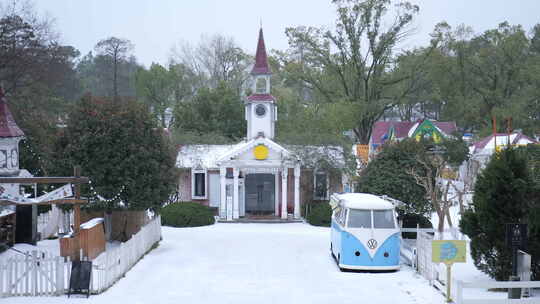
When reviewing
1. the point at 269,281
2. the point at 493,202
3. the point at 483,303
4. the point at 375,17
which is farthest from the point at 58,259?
the point at 375,17

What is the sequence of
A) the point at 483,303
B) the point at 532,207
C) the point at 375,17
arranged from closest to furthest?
the point at 483,303 → the point at 532,207 → the point at 375,17

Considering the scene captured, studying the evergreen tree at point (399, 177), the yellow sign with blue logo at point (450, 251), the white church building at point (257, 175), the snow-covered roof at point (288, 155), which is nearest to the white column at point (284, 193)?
the white church building at point (257, 175)

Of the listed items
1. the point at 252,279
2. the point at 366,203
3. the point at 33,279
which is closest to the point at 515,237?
the point at 366,203

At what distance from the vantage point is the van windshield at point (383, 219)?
63.0 feet

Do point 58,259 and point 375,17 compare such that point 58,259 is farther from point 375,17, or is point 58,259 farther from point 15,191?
point 375,17

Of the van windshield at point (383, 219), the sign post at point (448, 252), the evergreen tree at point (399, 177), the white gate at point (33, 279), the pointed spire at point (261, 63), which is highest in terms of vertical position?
the pointed spire at point (261, 63)

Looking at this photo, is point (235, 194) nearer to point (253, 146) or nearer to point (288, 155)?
point (253, 146)

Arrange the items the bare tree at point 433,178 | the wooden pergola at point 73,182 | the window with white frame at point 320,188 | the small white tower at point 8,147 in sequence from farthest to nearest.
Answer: the window with white frame at point 320,188
the bare tree at point 433,178
the small white tower at point 8,147
the wooden pergola at point 73,182

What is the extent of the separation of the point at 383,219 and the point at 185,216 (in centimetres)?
1542

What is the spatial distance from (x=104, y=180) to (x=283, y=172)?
13.7 metres

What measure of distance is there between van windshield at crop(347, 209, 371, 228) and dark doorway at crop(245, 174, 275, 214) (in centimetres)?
1737

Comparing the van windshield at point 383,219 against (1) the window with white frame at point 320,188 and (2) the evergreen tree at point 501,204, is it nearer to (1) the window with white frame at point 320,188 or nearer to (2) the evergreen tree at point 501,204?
(2) the evergreen tree at point 501,204

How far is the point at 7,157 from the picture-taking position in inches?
816

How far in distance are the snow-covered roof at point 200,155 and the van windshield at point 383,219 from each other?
56.9ft
